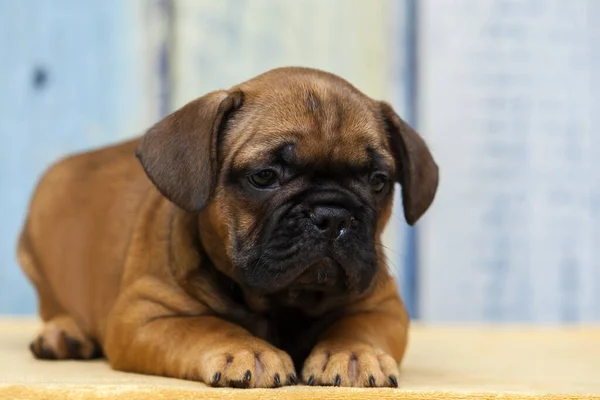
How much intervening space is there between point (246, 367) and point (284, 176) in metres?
0.73

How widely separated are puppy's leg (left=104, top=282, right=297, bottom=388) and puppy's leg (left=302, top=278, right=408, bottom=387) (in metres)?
0.12

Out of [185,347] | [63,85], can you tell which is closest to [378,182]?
[185,347]

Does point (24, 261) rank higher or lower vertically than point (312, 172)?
lower

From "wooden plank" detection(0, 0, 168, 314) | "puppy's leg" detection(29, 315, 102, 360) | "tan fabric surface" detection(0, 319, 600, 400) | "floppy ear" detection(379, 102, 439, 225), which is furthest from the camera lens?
"wooden plank" detection(0, 0, 168, 314)

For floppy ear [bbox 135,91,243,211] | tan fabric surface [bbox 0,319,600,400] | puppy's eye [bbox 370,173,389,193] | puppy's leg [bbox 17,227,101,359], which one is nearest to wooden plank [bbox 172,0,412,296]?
tan fabric surface [bbox 0,319,600,400]

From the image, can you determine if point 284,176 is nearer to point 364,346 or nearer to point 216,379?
point 364,346

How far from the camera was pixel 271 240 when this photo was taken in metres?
3.41

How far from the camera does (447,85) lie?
681 centimetres

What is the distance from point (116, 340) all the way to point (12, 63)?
3.38 m

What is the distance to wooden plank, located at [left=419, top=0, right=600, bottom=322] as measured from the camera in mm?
6762

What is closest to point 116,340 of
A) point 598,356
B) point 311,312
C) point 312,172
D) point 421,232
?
point 311,312

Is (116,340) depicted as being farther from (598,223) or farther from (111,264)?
(598,223)

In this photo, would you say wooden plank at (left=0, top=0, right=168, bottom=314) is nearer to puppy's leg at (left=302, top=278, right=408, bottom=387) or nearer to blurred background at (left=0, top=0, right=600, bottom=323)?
blurred background at (left=0, top=0, right=600, bottom=323)

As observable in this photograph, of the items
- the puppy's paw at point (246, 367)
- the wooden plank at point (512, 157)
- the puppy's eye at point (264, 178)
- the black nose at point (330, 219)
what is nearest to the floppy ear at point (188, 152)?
the puppy's eye at point (264, 178)
